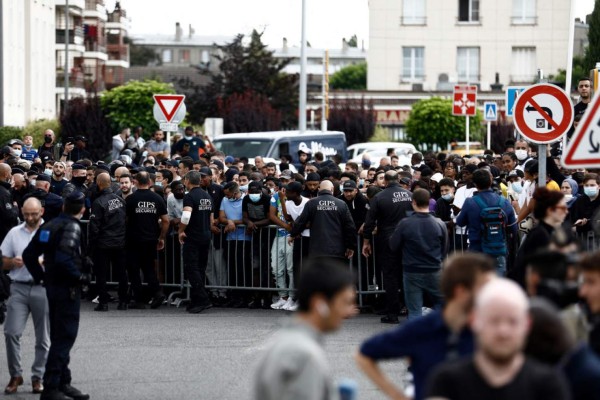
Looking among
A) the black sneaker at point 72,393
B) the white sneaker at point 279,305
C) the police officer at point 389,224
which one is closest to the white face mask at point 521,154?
the white sneaker at point 279,305

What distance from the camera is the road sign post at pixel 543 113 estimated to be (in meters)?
14.8

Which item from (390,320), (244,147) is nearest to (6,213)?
(390,320)

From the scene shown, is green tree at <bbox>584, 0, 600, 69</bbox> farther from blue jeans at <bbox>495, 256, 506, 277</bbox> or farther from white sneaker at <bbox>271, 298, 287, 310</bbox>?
blue jeans at <bbox>495, 256, 506, 277</bbox>

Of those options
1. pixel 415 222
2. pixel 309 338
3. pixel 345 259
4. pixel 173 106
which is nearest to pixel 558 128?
pixel 415 222

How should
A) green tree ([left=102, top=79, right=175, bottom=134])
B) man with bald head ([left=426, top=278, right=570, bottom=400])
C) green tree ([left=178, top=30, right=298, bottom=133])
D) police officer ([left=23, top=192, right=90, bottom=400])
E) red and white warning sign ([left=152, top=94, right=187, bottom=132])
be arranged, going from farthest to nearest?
green tree ([left=178, top=30, right=298, bottom=133])
green tree ([left=102, top=79, right=175, bottom=134])
red and white warning sign ([left=152, top=94, right=187, bottom=132])
police officer ([left=23, top=192, right=90, bottom=400])
man with bald head ([left=426, top=278, right=570, bottom=400])

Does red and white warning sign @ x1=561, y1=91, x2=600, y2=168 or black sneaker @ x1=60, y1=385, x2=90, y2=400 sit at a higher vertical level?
red and white warning sign @ x1=561, y1=91, x2=600, y2=168

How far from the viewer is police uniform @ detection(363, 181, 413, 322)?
672 inches

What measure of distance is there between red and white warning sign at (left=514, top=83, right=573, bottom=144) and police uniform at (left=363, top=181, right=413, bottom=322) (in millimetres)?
2563

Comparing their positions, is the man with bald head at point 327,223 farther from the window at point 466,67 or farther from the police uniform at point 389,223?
the window at point 466,67

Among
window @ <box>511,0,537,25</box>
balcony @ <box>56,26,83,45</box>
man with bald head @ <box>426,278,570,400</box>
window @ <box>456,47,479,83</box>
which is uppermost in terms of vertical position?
window @ <box>511,0,537,25</box>

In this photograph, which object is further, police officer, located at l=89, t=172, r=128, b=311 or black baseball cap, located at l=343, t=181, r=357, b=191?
police officer, located at l=89, t=172, r=128, b=311

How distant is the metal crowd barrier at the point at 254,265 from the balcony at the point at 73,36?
6505cm

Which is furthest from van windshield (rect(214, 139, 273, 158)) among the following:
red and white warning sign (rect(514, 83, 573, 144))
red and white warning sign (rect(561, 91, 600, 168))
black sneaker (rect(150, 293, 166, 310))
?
red and white warning sign (rect(561, 91, 600, 168))

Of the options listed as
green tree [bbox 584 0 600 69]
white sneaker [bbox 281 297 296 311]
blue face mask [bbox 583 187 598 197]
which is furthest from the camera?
green tree [bbox 584 0 600 69]
